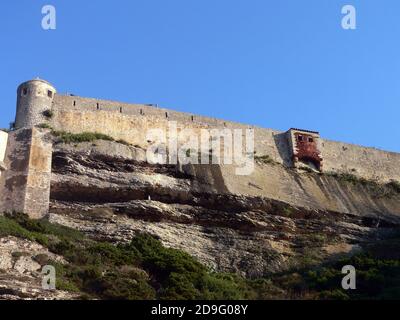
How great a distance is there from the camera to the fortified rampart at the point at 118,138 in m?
28.5

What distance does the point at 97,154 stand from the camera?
30.8 meters

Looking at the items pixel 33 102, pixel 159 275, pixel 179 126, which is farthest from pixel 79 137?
pixel 159 275

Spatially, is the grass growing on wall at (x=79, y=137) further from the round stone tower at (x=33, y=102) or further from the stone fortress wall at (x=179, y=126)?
the round stone tower at (x=33, y=102)

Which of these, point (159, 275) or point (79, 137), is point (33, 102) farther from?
point (159, 275)

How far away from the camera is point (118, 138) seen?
3278 centimetres

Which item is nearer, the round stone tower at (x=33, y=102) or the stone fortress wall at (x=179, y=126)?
the round stone tower at (x=33, y=102)

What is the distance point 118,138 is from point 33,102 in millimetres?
→ 4031

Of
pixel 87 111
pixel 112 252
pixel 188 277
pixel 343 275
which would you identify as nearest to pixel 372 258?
pixel 343 275

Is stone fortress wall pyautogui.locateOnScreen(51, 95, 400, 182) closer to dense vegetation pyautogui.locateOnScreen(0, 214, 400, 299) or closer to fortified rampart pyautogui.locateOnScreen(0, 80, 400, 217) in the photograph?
fortified rampart pyautogui.locateOnScreen(0, 80, 400, 217)

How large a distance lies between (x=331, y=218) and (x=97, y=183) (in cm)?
1059

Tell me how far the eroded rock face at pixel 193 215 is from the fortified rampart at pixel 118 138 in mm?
895

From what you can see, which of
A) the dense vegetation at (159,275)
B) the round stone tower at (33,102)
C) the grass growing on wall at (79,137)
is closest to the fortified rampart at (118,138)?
the round stone tower at (33,102)

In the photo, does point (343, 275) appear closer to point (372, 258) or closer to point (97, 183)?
point (372, 258)

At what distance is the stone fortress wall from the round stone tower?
1.53 feet
